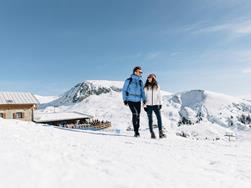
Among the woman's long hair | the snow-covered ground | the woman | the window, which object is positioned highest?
the woman's long hair

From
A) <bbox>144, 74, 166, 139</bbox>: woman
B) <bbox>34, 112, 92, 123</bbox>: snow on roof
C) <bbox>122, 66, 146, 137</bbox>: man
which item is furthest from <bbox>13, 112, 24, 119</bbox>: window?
<bbox>144, 74, 166, 139</bbox>: woman

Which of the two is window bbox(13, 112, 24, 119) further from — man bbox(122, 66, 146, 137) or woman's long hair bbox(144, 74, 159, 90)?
woman's long hair bbox(144, 74, 159, 90)

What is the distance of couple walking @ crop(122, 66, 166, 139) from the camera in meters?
9.44

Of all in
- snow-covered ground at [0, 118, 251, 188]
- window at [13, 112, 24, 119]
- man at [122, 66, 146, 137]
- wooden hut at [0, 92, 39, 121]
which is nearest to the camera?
snow-covered ground at [0, 118, 251, 188]

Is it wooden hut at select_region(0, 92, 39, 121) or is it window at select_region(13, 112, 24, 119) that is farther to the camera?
window at select_region(13, 112, 24, 119)

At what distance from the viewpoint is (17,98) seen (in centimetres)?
3947

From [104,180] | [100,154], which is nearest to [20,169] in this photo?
[104,180]

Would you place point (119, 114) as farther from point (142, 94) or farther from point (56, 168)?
point (56, 168)

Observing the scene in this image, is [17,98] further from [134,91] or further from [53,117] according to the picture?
[134,91]

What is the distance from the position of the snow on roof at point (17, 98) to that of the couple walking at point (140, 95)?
32.6m

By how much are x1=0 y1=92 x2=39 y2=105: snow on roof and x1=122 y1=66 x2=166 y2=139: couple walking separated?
3264 centimetres

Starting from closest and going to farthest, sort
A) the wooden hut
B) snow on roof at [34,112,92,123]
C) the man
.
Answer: the man < the wooden hut < snow on roof at [34,112,92,123]

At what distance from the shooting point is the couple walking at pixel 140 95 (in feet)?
31.0

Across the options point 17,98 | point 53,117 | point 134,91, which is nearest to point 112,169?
point 134,91
